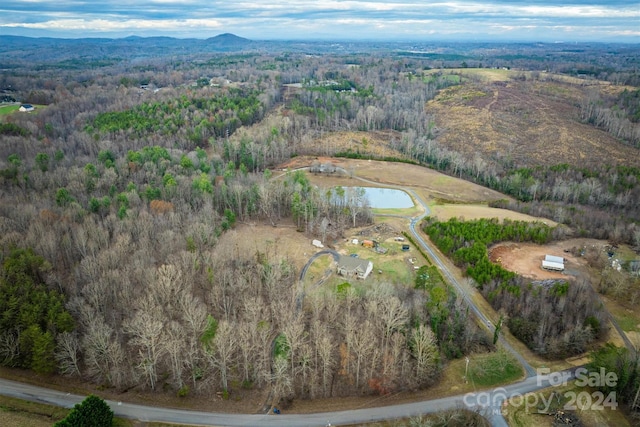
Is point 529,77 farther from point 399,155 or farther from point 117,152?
point 117,152

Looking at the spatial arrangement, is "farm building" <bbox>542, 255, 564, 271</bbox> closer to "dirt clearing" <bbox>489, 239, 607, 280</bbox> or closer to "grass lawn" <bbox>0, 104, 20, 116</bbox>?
"dirt clearing" <bbox>489, 239, 607, 280</bbox>

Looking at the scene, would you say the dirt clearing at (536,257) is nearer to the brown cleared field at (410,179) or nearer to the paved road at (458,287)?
the paved road at (458,287)

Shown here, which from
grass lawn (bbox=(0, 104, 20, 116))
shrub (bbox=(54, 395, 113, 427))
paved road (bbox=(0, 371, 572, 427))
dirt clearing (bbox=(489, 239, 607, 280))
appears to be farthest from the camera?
grass lawn (bbox=(0, 104, 20, 116))

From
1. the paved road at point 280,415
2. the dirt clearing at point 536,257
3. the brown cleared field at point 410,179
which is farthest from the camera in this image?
the brown cleared field at point 410,179

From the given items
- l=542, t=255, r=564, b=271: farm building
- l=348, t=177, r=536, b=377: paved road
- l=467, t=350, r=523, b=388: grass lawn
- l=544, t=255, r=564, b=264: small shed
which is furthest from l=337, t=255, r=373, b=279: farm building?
l=544, t=255, r=564, b=264: small shed

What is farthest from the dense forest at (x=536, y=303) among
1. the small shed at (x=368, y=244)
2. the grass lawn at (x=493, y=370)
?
the small shed at (x=368, y=244)

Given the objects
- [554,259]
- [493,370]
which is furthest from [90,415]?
[554,259]

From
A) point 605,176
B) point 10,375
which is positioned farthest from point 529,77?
point 10,375

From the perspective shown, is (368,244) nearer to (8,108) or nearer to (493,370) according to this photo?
(493,370)
